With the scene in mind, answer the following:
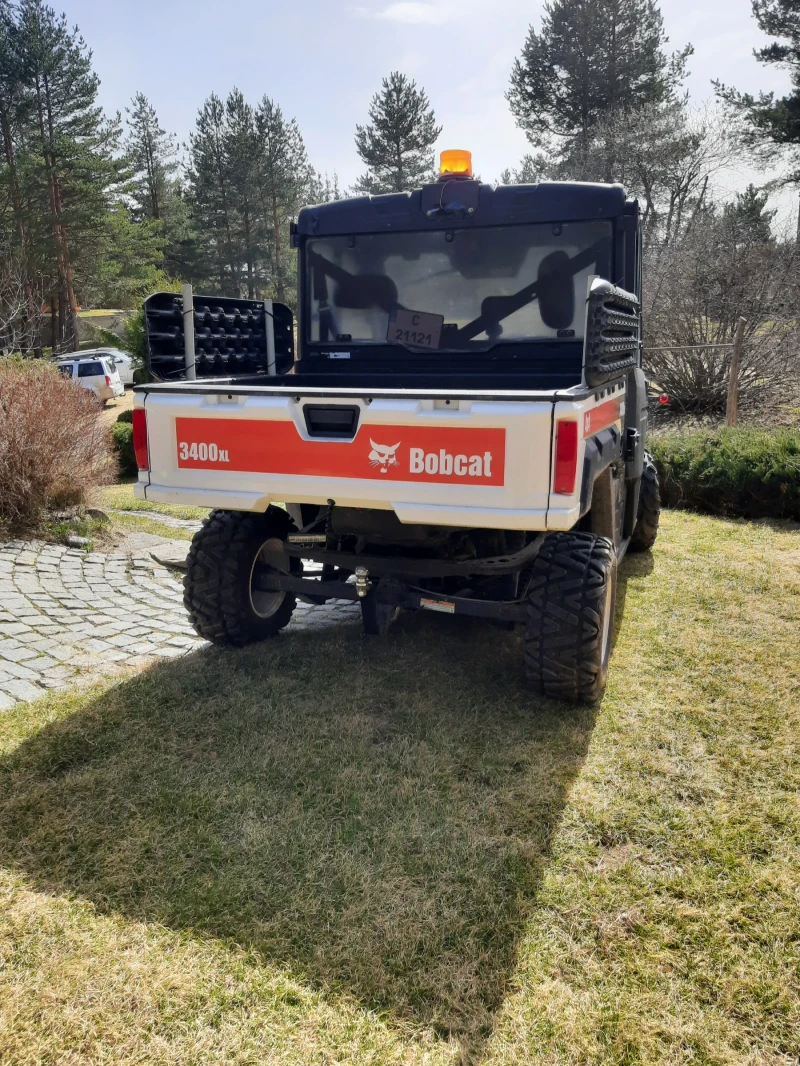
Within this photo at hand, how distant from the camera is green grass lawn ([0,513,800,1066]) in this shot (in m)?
2.07

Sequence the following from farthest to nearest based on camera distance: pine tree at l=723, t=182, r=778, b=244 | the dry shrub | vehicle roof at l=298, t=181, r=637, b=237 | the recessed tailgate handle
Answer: pine tree at l=723, t=182, r=778, b=244, the dry shrub, vehicle roof at l=298, t=181, r=637, b=237, the recessed tailgate handle

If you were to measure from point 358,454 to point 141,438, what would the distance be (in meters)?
1.14

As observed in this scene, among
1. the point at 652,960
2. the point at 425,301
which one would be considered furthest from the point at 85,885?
the point at 425,301

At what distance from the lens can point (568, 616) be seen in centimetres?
336

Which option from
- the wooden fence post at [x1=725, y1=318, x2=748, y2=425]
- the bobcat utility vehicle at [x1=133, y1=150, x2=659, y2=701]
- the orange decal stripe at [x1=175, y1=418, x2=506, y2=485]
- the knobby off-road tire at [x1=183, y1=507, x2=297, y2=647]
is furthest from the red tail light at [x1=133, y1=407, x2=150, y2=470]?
the wooden fence post at [x1=725, y1=318, x2=748, y2=425]

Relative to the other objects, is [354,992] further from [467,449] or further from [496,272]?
[496,272]

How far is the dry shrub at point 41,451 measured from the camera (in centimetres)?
660

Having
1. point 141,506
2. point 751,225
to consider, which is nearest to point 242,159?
point 751,225

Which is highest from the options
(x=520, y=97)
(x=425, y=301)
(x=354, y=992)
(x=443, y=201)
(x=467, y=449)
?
(x=520, y=97)

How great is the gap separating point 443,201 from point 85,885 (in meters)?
3.57

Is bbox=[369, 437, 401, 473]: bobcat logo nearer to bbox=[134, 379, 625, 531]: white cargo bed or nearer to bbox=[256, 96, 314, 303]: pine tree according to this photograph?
bbox=[134, 379, 625, 531]: white cargo bed

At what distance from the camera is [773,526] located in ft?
23.5

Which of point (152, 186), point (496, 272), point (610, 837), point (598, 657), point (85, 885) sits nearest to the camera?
point (85, 885)

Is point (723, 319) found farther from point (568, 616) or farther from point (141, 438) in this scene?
point (141, 438)
